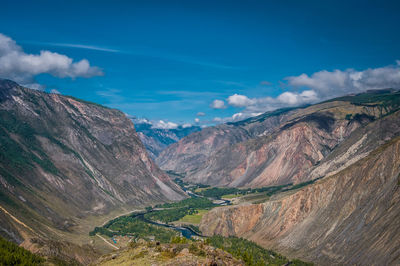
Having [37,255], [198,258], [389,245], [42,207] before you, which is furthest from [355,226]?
[42,207]

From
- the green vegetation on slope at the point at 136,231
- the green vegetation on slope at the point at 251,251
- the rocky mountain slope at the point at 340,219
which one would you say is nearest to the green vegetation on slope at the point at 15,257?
the green vegetation on slope at the point at 251,251

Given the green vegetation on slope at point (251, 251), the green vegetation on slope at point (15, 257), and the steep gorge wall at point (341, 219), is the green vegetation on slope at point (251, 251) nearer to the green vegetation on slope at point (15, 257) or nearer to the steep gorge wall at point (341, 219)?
the steep gorge wall at point (341, 219)

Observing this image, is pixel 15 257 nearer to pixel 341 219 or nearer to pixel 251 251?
pixel 251 251

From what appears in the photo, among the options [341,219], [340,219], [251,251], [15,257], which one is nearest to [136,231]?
[251,251]

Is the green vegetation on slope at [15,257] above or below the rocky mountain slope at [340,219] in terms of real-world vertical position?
above

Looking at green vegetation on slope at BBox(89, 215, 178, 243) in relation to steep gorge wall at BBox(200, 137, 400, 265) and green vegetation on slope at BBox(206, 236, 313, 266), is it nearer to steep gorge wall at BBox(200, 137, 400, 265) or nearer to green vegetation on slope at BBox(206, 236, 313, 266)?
steep gorge wall at BBox(200, 137, 400, 265)

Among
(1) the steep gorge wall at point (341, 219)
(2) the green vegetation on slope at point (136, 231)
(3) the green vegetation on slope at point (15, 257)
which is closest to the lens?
(3) the green vegetation on slope at point (15, 257)

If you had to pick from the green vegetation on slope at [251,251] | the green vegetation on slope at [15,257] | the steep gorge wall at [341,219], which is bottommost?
the green vegetation on slope at [251,251]

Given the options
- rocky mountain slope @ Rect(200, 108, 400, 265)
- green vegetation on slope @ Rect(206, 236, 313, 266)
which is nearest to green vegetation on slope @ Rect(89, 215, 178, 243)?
rocky mountain slope @ Rect(200, 108, 400, 265)
